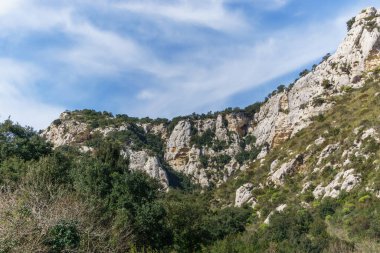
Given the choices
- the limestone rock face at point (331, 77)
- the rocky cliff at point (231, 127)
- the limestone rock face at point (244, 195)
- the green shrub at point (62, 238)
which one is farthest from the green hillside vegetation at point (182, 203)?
the rocky cliff at point (231, 127)

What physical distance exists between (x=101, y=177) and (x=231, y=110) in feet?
273

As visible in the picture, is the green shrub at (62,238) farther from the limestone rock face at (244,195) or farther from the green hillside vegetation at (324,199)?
the limestone rock face at (244,195)

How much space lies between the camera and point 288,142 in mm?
81750

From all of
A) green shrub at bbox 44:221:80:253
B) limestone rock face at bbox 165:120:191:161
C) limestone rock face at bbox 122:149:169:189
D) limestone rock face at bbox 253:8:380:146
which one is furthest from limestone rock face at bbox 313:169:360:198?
limestone rock face at bbox 165:120:191:161

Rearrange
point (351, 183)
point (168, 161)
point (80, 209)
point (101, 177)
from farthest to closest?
point (168, 161)
point (351, 183)
point (101, 177)
point (80, 209)

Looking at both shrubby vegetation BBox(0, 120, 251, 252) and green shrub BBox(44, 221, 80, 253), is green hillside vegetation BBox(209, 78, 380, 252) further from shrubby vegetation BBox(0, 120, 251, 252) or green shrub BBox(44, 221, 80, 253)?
green shrub BBox(44, 221, 80, 253)

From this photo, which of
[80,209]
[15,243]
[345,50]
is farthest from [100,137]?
[15,243]

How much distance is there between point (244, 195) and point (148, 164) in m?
32.2

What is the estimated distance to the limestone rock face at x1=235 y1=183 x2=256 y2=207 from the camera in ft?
227

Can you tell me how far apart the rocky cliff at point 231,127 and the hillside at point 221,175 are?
0.28 m

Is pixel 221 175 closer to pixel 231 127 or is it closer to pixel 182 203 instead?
pixel 231 127

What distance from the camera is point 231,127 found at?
113062 mm

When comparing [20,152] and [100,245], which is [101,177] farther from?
[100,245]

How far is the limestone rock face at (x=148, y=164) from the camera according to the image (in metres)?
96.1
